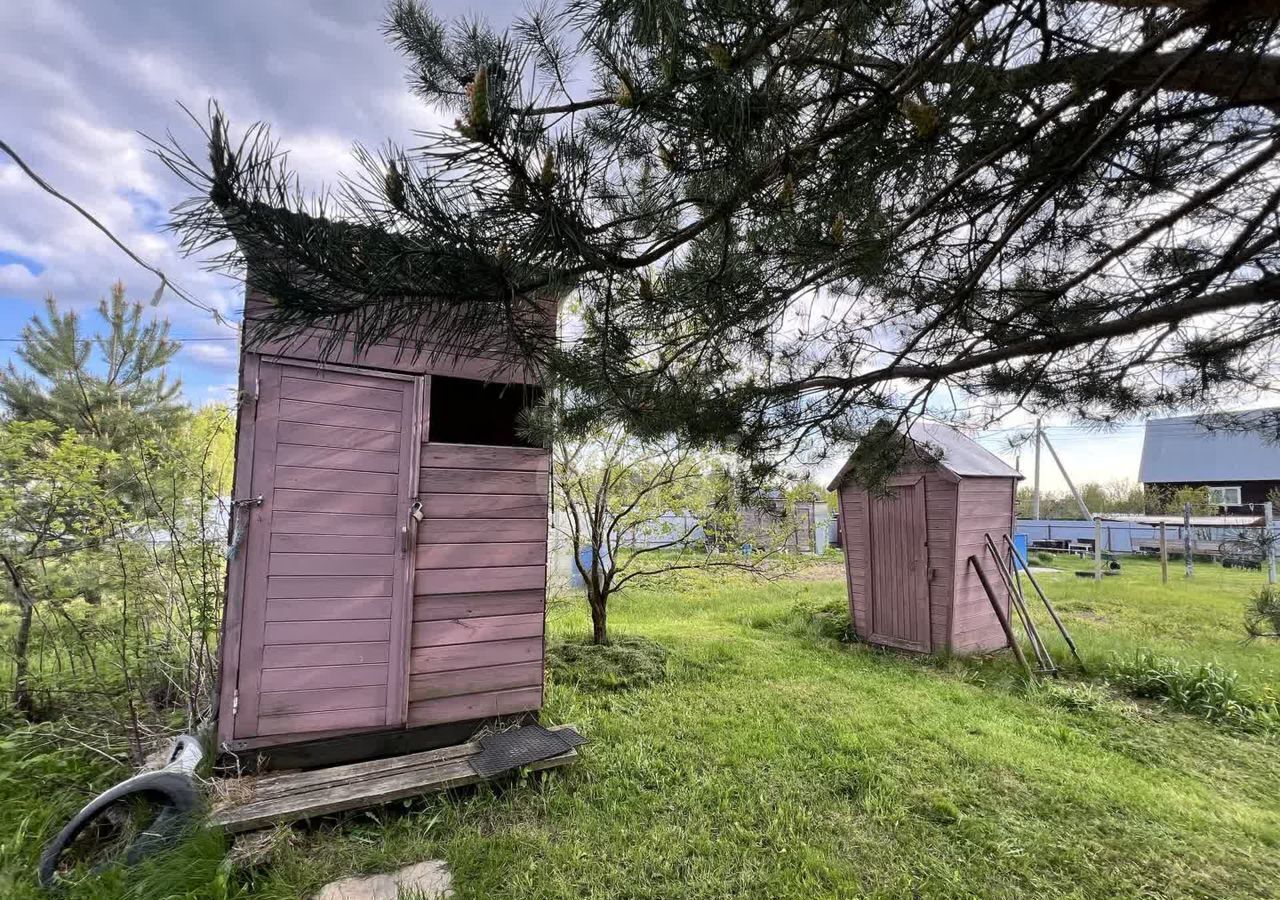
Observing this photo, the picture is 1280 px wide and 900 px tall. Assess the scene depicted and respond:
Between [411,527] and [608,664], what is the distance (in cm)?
244

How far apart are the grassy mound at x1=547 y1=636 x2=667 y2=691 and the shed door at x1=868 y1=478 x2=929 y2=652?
2597 mm

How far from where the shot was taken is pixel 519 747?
289 cm

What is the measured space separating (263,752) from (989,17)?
3.99m

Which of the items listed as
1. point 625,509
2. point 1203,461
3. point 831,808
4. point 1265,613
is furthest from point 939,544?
point 1203,461

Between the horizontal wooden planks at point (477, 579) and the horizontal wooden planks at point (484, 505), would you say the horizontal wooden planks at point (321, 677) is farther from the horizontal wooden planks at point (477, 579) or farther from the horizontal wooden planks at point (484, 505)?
the horizontal wooden planks at point (484, 505)

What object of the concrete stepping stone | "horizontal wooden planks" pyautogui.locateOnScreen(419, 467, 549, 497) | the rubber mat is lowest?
the concrete stepping stone

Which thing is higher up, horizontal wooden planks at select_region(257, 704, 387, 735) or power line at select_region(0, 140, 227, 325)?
power line at select_region(0, 140, 227, 325)

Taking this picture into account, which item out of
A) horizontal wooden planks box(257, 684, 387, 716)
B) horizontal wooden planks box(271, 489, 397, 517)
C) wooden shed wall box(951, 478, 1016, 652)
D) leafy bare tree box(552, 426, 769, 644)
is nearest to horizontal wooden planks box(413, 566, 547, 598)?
horizontal wooden planks box(271, 489, 397, 517)

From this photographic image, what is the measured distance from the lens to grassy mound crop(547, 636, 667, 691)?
4367mm

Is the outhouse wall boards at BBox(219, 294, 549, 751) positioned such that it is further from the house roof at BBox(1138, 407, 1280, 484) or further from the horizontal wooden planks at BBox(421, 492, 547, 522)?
the house roof at BBox(1138, 407, 1280, 484)

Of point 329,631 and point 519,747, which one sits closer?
point 329,631

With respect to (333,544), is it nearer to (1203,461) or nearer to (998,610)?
(998,610)

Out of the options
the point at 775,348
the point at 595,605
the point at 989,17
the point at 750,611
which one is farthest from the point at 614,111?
the point at 750,611

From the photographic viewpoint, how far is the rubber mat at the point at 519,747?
8.82ft
